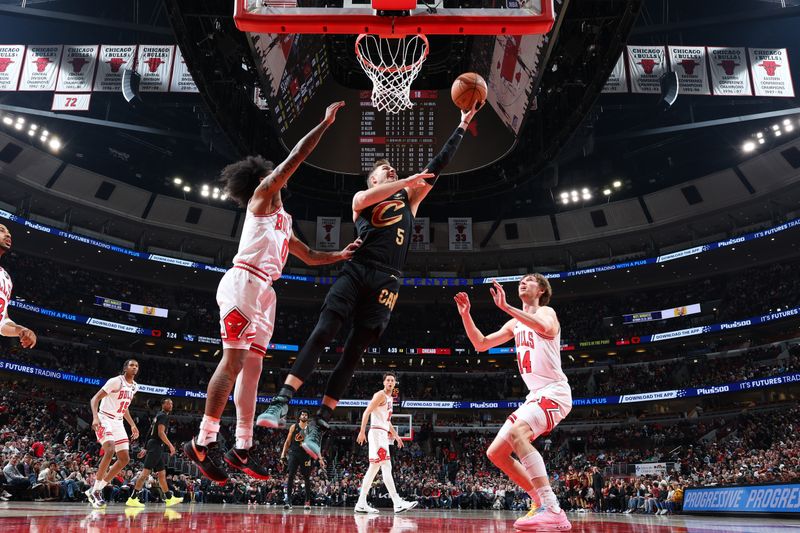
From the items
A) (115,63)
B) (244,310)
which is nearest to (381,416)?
(244,310)

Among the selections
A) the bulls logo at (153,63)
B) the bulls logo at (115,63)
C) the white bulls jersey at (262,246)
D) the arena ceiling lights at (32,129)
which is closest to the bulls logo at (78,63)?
the bulls logo at (115,63)

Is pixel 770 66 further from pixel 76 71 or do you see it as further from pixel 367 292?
pixel 76 71

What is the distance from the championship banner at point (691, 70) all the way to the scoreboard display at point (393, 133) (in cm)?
626

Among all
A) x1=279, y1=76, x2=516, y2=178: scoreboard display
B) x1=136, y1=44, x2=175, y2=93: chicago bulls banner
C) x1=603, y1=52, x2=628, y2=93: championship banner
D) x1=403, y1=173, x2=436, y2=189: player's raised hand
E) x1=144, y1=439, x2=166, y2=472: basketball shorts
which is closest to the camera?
x1=403, y1=173, x2=436, y2=189: player's raised hand

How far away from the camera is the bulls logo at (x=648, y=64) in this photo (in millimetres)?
18078

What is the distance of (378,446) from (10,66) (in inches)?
710

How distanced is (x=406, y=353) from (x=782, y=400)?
19354 millimetres

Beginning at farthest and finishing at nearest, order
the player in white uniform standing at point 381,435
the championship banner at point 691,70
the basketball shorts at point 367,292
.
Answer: the championship banner at point 691,70 < the player in white uniform standing at point 381,435 < the basketball shorts at point 367,292

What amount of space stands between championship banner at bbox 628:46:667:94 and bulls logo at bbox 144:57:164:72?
15.0 metres

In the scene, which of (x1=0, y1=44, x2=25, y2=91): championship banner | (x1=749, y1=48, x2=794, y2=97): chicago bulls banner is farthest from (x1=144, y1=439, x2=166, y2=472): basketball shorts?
(x1=749, y1=48, x2=794, y2=97): chicago bulls banner

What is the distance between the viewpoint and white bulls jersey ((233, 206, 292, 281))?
165 inches

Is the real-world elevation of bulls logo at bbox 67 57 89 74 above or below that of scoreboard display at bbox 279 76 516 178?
above

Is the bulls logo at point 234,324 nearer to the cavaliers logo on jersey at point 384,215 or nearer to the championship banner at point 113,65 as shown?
the cavaliers logo on jersey at point 384,215

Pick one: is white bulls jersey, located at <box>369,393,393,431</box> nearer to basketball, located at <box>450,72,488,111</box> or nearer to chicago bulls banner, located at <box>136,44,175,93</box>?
basketball, located at <box>450,72,488,111</box>
